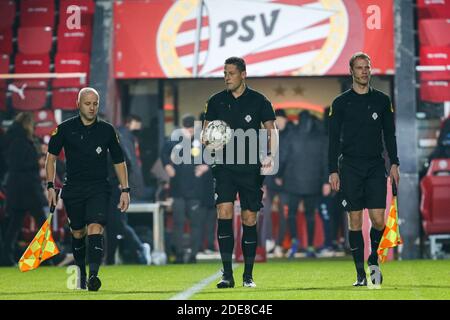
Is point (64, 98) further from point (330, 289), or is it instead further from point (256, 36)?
point (330, 289)

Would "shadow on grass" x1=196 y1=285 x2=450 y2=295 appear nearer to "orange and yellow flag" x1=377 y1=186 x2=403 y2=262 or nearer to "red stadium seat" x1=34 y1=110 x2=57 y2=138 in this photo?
"orange and yellow flag" x1=377 y1=186 x2=403 y2=262

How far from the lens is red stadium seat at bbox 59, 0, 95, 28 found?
58.7 ft

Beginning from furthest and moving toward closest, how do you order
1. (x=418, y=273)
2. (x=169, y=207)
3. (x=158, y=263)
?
(x=169, y=207) → (x=158, y=263) → (x=418, y=273)

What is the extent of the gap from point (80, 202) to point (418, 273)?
4314 mm

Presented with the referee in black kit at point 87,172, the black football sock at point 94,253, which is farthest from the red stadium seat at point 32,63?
the black football sock at point 94,253

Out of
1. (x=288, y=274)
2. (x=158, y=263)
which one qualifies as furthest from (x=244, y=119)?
(x=158, y=263)

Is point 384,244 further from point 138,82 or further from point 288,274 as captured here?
point 138,82

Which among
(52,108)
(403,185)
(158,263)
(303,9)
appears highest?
(303,9)

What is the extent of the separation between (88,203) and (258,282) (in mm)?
2104

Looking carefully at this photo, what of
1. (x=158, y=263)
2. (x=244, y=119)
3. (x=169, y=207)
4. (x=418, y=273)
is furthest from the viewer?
(x=169, y=207)

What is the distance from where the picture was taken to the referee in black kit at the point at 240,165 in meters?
10.6

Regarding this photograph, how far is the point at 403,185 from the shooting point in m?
17.1

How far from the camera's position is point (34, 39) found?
18.1 m

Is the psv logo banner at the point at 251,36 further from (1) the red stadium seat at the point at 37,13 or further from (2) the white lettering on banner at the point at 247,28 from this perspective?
(1) the red stadium seat at the point at 37,13
